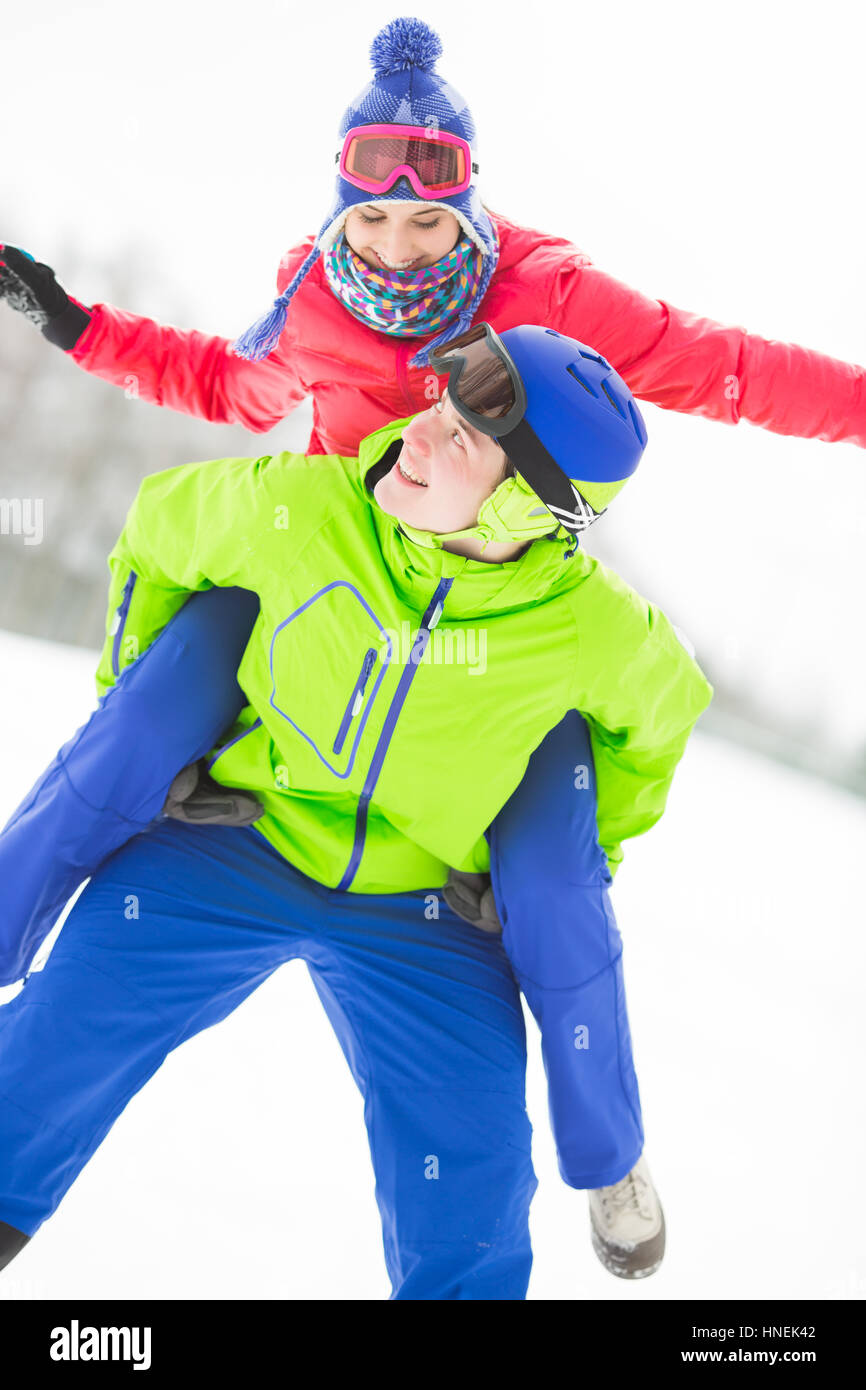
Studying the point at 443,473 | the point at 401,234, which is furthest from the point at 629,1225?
the point at 401,234

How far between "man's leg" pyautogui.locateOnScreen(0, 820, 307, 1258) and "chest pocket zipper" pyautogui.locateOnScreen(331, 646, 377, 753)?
0.93 feet

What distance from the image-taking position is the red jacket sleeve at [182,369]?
1.76 metres

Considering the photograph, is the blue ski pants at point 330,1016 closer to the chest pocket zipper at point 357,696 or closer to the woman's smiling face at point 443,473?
the chest pocket zipper at point 357,696

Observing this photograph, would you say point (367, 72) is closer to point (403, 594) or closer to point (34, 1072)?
point (403, 594)

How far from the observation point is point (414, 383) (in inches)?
57.7

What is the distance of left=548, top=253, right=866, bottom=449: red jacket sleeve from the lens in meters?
1.47

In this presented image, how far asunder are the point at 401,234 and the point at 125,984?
1061mm

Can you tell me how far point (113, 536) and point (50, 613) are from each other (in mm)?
602

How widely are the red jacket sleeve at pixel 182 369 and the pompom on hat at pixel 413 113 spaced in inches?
14.4
